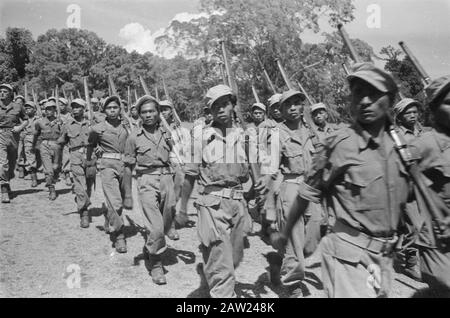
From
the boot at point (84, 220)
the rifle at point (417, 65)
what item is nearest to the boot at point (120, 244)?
the boot at point (84, 220)

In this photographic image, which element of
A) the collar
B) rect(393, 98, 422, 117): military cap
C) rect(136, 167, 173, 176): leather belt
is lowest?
rect(136, 167, 173, 176): leather belt

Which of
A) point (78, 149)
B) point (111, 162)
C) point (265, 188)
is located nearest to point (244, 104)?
point (78, 149)

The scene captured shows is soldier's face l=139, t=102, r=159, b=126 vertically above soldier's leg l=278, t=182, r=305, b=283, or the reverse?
soldier's face l=139, t=102, r=159, b=126

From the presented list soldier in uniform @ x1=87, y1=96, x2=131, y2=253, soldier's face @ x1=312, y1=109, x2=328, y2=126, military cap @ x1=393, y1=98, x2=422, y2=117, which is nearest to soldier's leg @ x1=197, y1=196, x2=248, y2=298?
soldier in uniform @ x1=87, y1=96, x2=131, y2=253

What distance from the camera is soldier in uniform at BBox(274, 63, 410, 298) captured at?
263 centimetres

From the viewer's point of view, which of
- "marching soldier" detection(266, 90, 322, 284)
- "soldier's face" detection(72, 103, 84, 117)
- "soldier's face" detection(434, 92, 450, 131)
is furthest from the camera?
"soldier's face" detection(72, 103, 84, 117)

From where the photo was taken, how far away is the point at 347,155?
2.70 metres

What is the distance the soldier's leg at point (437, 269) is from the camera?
313 centimetres

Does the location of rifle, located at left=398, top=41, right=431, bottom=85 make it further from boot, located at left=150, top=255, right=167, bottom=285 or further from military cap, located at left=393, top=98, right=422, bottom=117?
boot, located at left=150, top=255, right=167, bottom=285

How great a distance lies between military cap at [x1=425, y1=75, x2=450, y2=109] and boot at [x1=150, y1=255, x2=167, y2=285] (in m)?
3.64

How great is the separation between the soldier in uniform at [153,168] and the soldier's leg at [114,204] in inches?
29.5

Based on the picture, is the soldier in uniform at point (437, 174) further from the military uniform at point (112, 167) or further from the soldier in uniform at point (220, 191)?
the military uniform at point (112, 167)

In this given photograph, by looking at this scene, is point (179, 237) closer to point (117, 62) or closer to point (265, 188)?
point (265, 188)

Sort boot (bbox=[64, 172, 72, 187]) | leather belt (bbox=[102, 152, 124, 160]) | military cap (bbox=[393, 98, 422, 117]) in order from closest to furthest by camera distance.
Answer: military cap (bbox=[393, 98, 422, 117]), leather belt (bbox=[102, 152, 124, 160]), boot (bbox=[64, 172, 72, 187])
